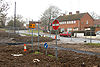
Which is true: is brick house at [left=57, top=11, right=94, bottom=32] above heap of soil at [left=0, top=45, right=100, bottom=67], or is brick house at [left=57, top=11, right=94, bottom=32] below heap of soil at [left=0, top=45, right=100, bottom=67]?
above

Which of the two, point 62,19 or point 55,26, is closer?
point 55,26

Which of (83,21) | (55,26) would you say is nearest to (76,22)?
(83,21)

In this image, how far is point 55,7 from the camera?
6525cm

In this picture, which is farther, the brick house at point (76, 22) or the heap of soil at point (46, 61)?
the brick house at point (76, 22)

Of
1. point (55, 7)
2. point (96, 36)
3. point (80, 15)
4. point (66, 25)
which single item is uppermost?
point (55, 7)

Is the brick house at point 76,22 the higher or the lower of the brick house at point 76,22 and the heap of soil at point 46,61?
the higher

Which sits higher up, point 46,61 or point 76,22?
point 76,22

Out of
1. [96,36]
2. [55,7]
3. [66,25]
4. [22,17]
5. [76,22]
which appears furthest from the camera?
[22,17]

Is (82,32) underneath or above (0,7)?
underneath

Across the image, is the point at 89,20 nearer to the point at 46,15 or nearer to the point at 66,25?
Answer: the point at 66,25

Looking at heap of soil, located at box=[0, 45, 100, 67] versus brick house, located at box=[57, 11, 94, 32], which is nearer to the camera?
heap of soil, located at box=[0, 45, 100, 67]

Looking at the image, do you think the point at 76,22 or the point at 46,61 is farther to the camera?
the point at 76,22

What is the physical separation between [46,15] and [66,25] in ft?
35.6

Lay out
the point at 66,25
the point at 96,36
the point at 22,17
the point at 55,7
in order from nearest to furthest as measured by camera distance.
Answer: the point at 96,36 < the point at 66,25 < the point at 55,7 < the point at 22,17
